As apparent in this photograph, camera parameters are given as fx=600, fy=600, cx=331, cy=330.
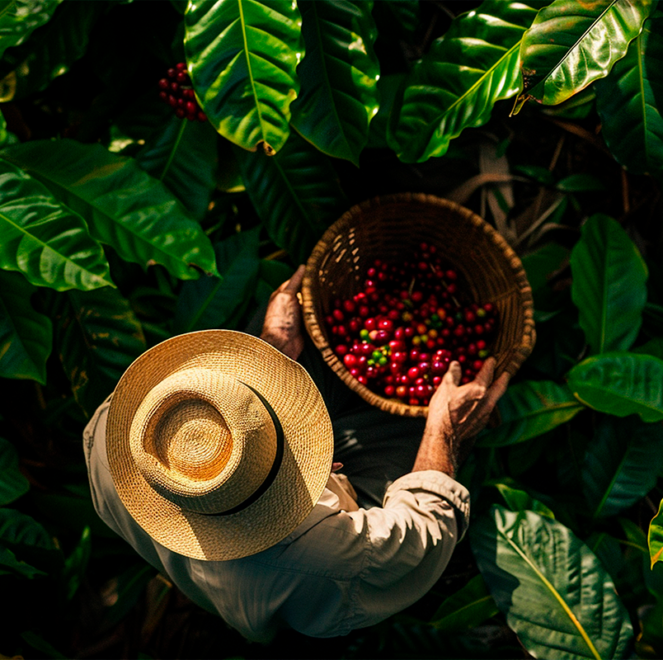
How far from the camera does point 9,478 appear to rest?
1639 millimetres

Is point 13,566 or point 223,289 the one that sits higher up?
point 223,289

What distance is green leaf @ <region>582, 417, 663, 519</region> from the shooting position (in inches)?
65.3

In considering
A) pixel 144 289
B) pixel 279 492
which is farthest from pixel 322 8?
pixel 279 492

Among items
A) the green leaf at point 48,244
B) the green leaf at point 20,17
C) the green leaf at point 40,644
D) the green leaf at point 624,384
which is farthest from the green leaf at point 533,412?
the green leaf at point 20,17

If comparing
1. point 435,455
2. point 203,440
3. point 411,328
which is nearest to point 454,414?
point 435,455

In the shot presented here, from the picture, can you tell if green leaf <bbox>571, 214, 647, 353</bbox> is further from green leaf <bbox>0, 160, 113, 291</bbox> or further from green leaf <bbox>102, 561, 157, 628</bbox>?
green leaf <bbox>102, 561, 157, 628</bbox>

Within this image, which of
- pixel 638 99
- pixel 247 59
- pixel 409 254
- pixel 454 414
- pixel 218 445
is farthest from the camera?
pixel 409 254

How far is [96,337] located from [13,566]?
635 mm

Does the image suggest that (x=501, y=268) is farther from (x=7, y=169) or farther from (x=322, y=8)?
(x=7, y=169)

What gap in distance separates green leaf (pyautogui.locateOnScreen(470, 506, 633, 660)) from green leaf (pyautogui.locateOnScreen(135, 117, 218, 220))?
125 cm

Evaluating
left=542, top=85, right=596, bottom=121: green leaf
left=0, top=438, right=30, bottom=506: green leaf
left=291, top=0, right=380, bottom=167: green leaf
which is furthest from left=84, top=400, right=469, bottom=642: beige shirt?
left=542, top=85, right=596, bottom=121: green leaf

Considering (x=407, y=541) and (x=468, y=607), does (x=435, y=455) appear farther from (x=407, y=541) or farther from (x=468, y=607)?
(x=468, y=607)

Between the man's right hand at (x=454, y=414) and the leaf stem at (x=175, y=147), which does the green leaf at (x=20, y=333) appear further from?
the man's right hand at (x=454, y=414)

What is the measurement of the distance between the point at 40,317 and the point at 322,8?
1.02 meters
